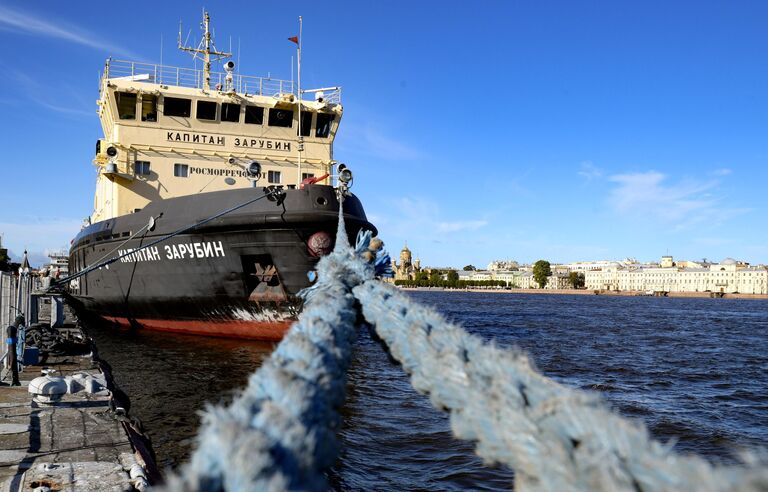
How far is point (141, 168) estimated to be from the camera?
15430 millimetres

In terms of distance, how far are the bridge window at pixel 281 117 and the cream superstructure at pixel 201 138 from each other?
0.03m

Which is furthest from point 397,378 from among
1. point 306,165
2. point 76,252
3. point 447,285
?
point 447,285

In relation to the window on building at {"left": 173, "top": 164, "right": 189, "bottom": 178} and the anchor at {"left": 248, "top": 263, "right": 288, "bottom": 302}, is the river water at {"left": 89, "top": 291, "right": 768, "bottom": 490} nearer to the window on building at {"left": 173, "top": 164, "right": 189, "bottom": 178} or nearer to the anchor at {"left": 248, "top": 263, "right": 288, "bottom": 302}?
the anchor at {"left": 248, "top": 263, "right": 288, "bottom": 302}

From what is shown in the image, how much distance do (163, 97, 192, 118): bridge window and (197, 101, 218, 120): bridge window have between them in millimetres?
248

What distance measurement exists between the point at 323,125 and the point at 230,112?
8.91ft

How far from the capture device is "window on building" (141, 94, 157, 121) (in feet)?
51.8

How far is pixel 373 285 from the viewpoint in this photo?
2.94 m

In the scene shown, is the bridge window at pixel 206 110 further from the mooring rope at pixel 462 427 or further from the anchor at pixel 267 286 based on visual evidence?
the mooring rope at pixel 462 427

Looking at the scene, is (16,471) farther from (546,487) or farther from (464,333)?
(546,487)

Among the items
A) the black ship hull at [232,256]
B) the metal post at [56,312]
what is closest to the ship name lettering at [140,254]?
the black ship hull at [232,256]

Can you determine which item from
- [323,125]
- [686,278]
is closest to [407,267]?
[686,278]

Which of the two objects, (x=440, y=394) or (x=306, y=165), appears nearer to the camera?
(x=440, y=394)

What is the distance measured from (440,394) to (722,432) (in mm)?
8988

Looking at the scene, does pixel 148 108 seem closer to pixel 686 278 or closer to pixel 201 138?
pixel 201 138
